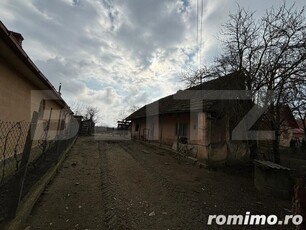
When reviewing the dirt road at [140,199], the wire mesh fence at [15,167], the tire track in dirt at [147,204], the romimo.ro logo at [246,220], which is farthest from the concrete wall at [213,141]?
the wire mesh fence at [15,167]

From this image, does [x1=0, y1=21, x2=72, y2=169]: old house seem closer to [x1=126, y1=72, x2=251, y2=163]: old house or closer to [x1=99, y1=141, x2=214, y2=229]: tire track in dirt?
[x1=99, y1=141, x2=214, y2=229]: tire track in dirt

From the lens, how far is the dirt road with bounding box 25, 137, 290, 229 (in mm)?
3920

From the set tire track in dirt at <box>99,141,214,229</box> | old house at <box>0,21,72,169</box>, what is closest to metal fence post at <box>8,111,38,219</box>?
old house at <box>0,21,72,169</box>

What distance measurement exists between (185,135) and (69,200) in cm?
935

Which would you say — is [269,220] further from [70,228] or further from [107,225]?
[70,228]

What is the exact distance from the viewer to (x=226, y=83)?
895 centimetres

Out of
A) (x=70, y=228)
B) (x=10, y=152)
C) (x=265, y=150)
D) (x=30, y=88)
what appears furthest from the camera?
(x=265, y=150)

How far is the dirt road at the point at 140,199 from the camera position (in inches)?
154

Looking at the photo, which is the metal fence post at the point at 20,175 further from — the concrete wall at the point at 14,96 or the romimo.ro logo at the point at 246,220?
the romimo.ro logo at the point at 246,220

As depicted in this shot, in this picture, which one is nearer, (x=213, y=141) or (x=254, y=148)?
(x=254, y=148)

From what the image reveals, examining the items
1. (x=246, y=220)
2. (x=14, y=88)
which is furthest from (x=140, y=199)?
(x=14, y=88)

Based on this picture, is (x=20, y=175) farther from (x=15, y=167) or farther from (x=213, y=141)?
(x=213, y=141)

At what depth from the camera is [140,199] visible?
5.09 metres

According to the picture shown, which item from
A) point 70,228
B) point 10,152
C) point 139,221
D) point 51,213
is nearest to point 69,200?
point 51,213
